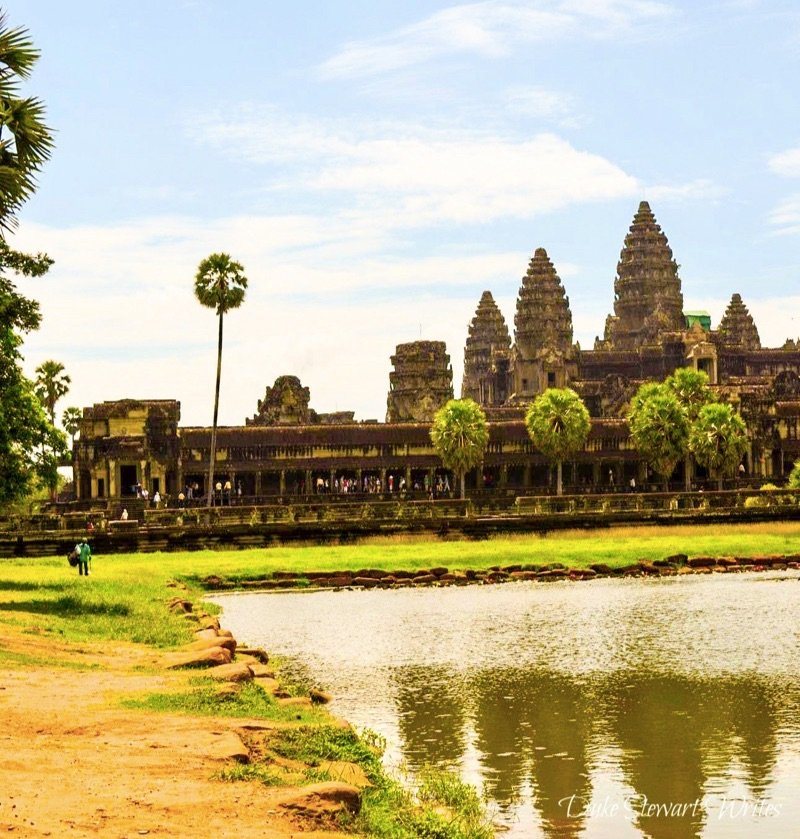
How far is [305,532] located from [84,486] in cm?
4777

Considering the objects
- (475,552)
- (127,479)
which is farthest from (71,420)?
(475,552)

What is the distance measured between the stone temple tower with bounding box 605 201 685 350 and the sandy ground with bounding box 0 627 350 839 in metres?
167

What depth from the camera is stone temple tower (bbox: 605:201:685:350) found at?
617 ft

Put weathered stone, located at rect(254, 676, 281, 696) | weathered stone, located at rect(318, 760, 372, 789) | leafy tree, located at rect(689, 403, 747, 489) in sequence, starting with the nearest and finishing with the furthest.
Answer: weathered stone, located at rect(318, 760, 372, 789) → weathered stone, located at rect(254, 676, 281, 696) → leafy tree, located at rect(689, 403, 747, 489)

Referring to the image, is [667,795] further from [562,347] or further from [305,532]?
[562,347]

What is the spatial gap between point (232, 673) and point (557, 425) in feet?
282

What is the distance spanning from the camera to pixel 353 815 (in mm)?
17141

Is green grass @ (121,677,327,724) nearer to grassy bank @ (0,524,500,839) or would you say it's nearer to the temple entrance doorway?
grassy bank @ (0,524,500,839)

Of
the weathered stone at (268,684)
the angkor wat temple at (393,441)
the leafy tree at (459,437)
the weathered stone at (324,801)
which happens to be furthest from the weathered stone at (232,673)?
the leafy tree at (459,437)

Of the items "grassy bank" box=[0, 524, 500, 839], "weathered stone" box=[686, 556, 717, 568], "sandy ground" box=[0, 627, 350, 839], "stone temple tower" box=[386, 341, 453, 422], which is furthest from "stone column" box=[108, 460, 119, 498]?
"sandy ground" box=[0, 627, 350, 839]

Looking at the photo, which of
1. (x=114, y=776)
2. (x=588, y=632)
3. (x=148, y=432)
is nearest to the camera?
(x=114, y=776)

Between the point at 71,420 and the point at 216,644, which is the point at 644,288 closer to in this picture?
the point at 71,420

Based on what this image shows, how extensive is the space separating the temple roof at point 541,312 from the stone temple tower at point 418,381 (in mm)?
23432

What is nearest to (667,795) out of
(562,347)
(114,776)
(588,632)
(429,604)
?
(114,776)
